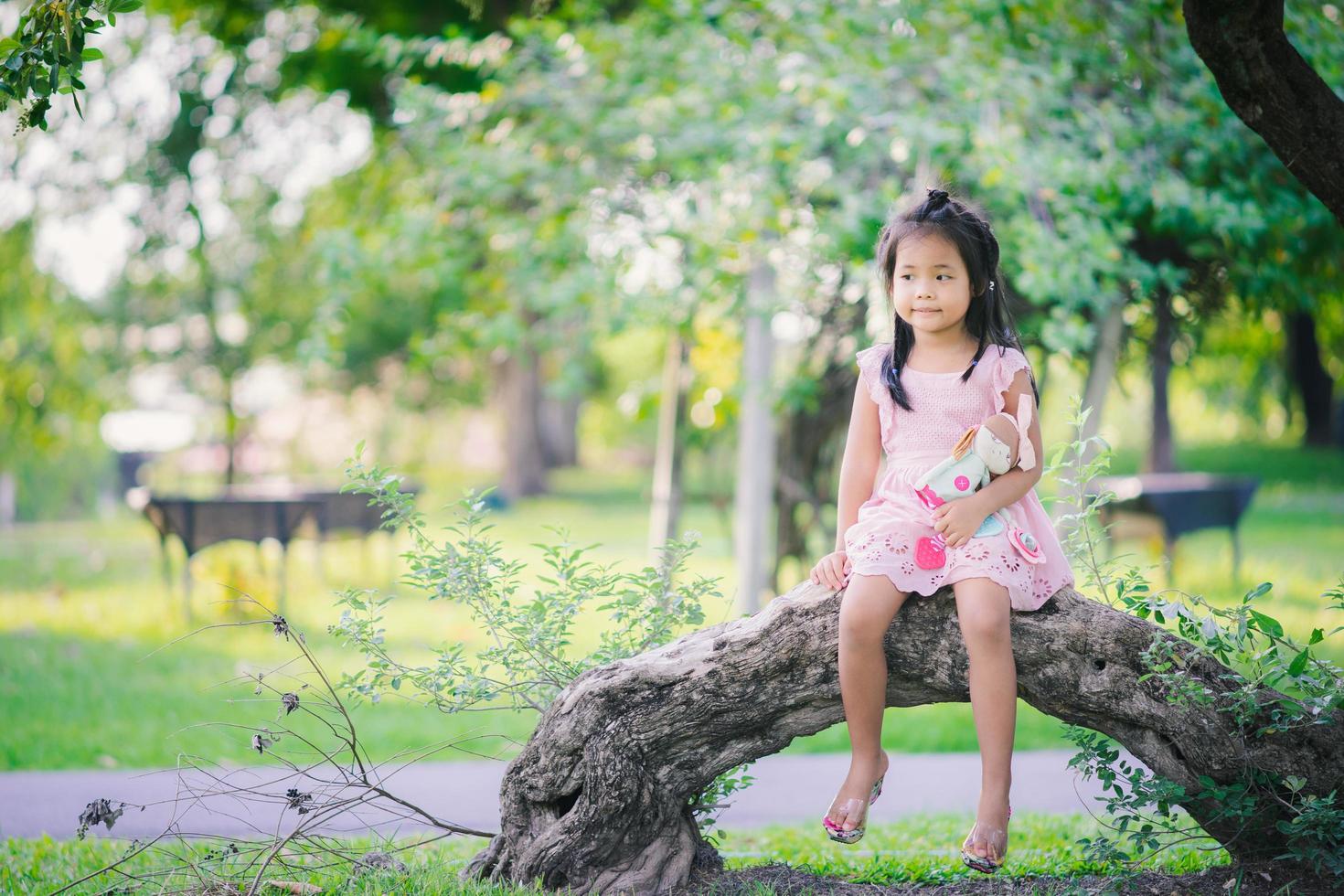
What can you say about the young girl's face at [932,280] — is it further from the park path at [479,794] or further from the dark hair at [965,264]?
the park path at [479,794]

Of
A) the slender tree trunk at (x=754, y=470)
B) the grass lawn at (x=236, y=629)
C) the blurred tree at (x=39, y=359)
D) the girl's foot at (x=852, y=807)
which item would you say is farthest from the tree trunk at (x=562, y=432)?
the girl's foot at (x=852, y=807)

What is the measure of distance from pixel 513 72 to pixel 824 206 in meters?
2.25

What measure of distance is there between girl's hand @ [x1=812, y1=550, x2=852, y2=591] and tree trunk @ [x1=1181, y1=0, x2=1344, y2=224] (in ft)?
5.69

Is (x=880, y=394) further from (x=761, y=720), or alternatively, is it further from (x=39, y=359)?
(x=39, y=359)

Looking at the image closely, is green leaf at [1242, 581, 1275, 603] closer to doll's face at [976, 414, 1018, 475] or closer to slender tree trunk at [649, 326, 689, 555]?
doll's face at [976, 414, 1018, 475]

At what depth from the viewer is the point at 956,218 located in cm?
334

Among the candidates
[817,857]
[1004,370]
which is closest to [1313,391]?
[817,857]

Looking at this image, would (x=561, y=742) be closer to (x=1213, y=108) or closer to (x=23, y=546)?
(x=1213, y=108)

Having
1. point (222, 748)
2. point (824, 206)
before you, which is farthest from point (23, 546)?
point (824, 206)

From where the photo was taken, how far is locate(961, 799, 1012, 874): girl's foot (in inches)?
122

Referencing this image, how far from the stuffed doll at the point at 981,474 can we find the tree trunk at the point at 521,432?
22.0 metres

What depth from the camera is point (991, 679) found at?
10.4ft

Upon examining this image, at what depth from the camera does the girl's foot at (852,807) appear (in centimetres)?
320

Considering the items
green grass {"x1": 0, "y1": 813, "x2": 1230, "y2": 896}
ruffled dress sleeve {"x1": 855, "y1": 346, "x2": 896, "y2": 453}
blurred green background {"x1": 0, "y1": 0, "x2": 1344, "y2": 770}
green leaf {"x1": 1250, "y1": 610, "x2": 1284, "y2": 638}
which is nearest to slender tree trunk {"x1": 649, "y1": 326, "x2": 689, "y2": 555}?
blurred green background {"x1": 0, "y1": 0, "x2": 1344, "y2": 770}
